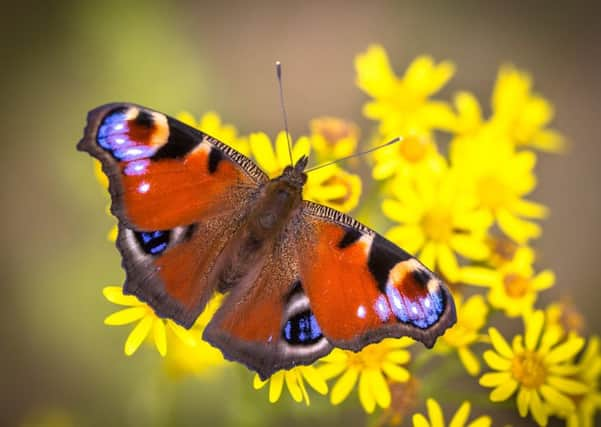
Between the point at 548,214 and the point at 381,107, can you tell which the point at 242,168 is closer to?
the point at 381,107

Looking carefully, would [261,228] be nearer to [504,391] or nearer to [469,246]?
[469,246]

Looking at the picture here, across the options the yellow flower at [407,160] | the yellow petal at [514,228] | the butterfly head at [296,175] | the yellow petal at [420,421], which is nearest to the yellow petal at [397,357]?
the yellow petal at [420,421]

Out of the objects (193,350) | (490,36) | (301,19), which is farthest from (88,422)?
(490,36)

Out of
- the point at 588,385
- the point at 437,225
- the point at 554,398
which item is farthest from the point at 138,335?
the point at 588,385

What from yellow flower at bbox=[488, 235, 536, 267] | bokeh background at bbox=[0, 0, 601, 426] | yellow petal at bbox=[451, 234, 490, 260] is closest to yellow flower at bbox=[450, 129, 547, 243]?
yellow flower at bbox=[488, 235, 536, 267]

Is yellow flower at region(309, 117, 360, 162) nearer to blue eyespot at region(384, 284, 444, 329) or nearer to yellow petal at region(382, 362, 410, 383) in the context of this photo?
yellow petal at region(382, 362, 410, 383)

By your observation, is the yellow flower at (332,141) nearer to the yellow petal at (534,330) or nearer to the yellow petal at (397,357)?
the yellow petal at (397,357)
